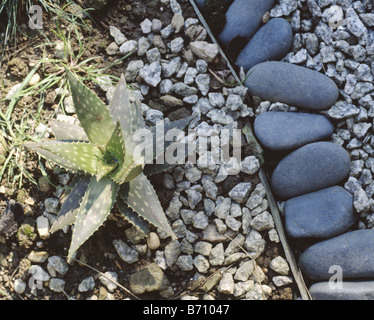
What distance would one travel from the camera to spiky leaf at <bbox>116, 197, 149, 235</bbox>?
160 cm

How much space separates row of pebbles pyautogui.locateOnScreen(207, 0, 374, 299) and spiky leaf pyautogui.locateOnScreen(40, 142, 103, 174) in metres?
0.83

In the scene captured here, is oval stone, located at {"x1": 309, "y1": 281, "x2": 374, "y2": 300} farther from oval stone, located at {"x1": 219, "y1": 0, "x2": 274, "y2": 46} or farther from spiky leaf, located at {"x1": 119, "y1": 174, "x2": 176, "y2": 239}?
oval stone, located at {"x1": 219, "y1": 0, "x2": 274, "y2": 46}

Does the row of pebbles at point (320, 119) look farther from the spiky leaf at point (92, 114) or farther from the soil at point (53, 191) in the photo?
the spiky leaf at point (92, 114)

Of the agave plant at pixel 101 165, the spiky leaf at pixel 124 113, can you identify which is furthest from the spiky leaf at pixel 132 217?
the spiky leaf at pixel 124 113

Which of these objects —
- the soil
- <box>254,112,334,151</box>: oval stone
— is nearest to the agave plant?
the soil

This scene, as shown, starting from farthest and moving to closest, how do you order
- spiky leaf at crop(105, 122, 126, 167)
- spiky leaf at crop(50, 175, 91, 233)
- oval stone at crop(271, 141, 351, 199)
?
oval stone at crop(271, 141, 351, 199) < spiky leaf at crop(50, 175, 91, 233) < spiky leaf at crop(105, 122, 126, 167)

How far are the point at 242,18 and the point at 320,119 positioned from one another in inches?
26.3

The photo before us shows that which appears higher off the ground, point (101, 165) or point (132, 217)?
point (101, 165)

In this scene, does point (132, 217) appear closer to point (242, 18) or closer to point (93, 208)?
point (93, 208)

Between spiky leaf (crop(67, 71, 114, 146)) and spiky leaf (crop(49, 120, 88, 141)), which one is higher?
spiky leaf (crop(67, 71, 114, 146))

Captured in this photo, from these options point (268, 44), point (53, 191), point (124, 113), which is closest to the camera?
point (124, 113)

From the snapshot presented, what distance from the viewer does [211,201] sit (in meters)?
1.84

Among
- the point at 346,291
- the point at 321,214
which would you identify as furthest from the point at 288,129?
the point at 346,291

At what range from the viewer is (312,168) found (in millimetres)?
1866
